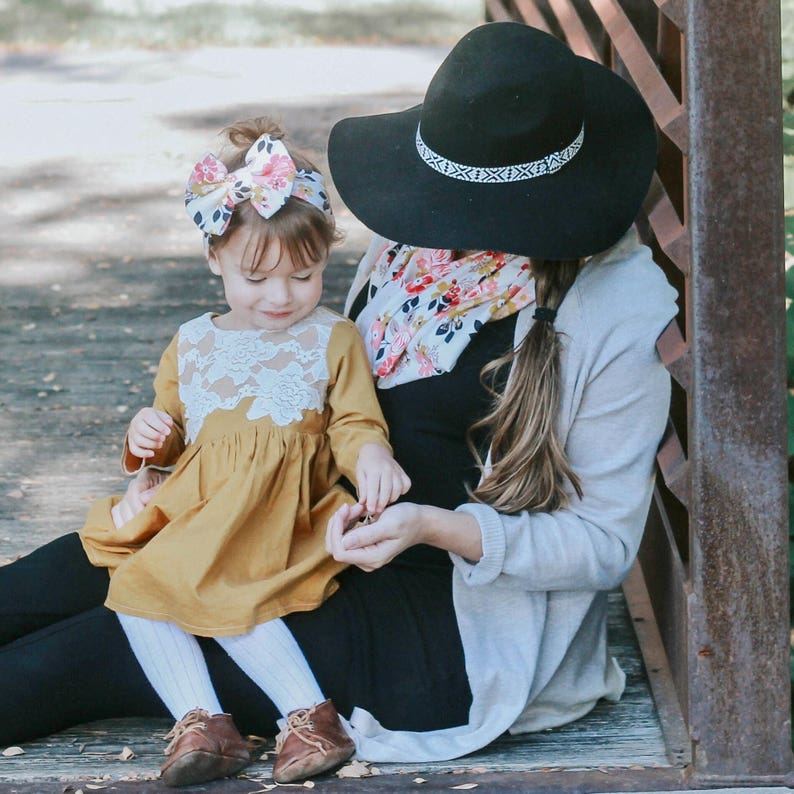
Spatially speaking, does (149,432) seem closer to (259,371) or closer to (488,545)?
Result: (259,371)

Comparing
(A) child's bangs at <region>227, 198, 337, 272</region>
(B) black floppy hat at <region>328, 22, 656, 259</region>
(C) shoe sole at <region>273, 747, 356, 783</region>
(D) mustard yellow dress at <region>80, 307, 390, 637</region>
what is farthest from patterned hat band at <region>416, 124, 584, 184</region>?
(C) shoe sole at <region>273, 747, 356, 783</region>

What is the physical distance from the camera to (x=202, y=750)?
2.12 metres

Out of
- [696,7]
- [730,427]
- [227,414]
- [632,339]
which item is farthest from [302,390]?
[696,7]

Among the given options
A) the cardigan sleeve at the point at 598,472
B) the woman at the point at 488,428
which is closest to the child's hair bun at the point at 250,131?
the woman at the point at 488,428

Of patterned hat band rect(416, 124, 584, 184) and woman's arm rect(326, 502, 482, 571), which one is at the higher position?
patterned hat band rect(416, 124, 584, 184)

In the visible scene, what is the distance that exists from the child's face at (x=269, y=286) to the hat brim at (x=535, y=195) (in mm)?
193

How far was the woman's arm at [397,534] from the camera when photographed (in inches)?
81.5

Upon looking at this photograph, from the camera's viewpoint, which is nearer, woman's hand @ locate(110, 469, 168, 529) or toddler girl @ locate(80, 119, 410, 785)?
toddler girl @ locate(80, 119, 410, 785)

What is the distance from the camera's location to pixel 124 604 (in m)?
2.31

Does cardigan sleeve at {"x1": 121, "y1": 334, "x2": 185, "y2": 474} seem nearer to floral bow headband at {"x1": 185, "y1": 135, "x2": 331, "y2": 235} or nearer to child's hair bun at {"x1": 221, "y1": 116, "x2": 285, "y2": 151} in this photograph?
floral bow headband at {"x1": 185, "y1": 135, "x2": 331, "y2": 235}

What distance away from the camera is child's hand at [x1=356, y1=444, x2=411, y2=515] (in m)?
2.14

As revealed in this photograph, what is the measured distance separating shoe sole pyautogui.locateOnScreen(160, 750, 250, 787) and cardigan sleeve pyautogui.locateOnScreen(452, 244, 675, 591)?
49 cm

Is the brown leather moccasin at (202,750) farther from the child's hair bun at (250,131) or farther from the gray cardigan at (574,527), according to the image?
the child's hair bun at (250,131)

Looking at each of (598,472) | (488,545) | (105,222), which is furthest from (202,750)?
(105,222)
